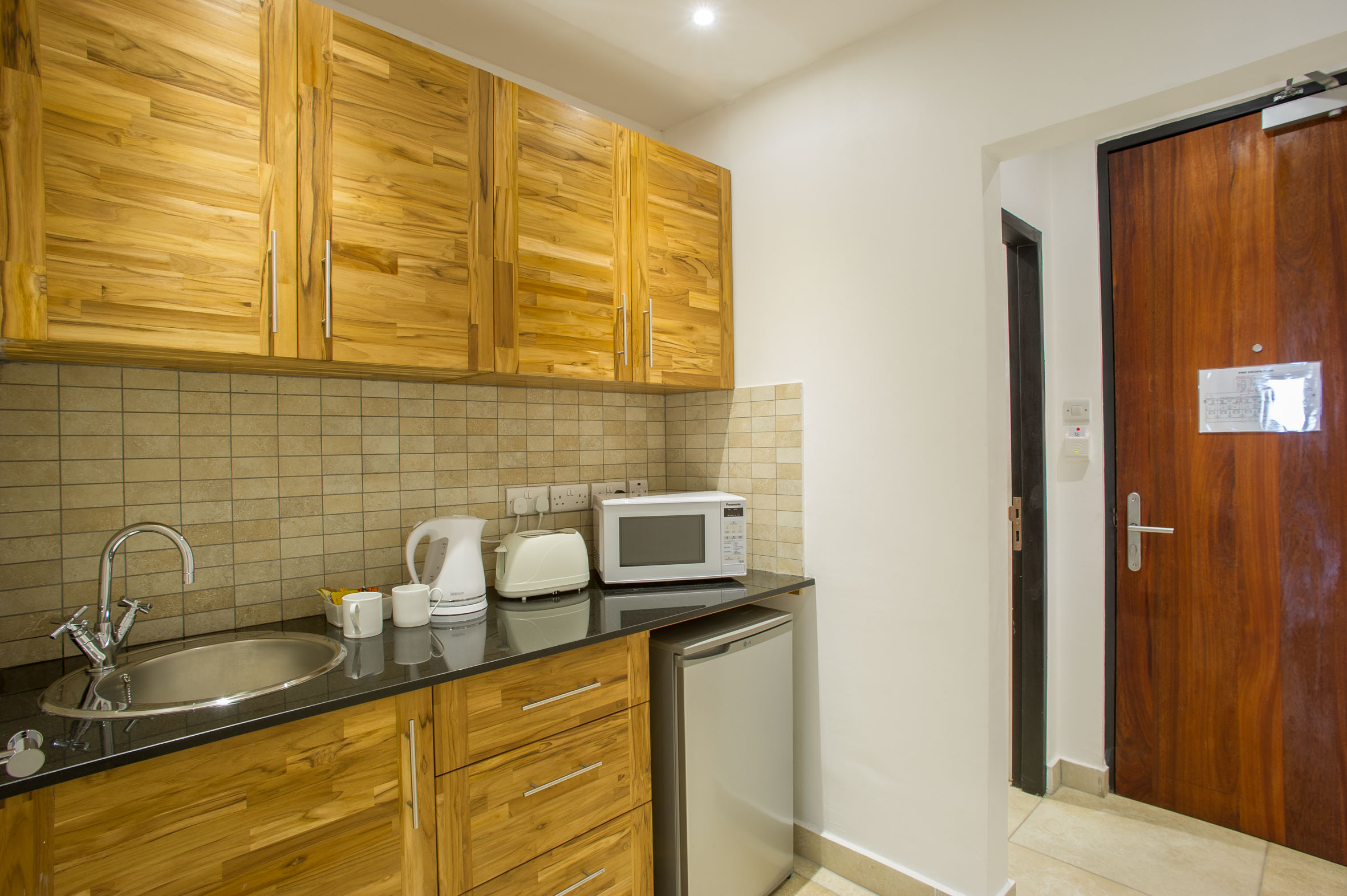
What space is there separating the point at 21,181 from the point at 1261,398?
327cm

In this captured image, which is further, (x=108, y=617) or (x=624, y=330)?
(x=624, y=330)

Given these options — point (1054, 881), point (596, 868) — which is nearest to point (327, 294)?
point (596, 868)

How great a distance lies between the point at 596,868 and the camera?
1.58 metres

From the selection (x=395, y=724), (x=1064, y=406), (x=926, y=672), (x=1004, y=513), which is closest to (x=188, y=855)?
(x=395, y=724)

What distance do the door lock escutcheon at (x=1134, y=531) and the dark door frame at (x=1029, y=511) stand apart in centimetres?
27

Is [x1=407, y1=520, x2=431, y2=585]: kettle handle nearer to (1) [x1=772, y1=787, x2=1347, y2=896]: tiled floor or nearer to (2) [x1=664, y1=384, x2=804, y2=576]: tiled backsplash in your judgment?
(2) [x1=664, y1=384, x2=804, y2=576]: tiled backsplash

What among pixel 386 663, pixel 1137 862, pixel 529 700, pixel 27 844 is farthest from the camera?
pixel 1137 862

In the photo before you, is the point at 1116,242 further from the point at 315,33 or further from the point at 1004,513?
the point at 315,33

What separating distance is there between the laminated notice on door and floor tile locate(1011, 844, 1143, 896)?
1517 millimetres

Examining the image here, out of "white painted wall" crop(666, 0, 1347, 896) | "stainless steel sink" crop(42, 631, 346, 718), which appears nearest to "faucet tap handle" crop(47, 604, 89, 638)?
"stainless steel sink" crop(42, 631, 346, 718)

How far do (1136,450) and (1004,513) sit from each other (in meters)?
0.97

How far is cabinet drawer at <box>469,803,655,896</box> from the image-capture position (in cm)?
145

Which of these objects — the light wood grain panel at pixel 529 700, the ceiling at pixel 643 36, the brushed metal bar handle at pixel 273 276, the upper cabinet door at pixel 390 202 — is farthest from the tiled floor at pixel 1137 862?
the ceiling at pixel 643 36

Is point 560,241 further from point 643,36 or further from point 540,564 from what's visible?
point 540,564
